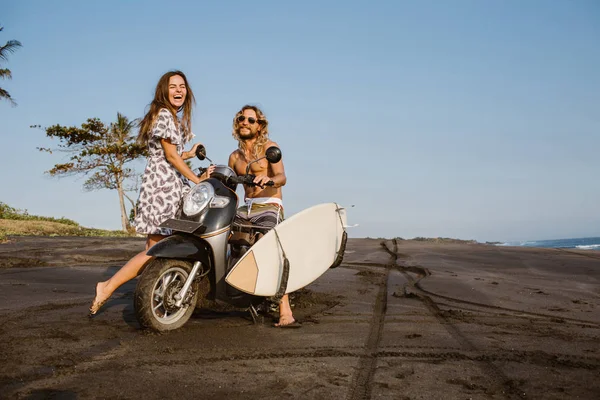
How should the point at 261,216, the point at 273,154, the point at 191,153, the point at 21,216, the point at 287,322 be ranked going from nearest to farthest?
1. the point at 273,154
2. the point at 287,322
3. the point at 191,153
4. the point at 261,216
5. the point at 21,216

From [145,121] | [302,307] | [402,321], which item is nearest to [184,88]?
[145,121]

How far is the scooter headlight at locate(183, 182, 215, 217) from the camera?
428cm

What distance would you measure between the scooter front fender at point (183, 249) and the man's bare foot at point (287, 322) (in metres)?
0.82

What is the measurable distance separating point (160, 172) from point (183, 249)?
0.85 meters

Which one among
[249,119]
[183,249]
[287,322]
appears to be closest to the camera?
[183,249]

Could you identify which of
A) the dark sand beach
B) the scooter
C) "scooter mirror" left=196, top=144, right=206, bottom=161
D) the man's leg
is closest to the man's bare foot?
the man's leg

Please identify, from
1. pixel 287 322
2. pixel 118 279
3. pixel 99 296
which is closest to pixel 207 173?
pixel 118 279

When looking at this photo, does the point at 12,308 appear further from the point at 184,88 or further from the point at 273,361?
the point at 273,361

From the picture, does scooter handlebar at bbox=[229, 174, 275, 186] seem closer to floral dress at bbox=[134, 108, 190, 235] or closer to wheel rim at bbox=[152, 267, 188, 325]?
floral dress at bbox=[134, 108, 190, 235]

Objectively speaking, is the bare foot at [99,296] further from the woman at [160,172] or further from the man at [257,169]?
the man at [257,169]

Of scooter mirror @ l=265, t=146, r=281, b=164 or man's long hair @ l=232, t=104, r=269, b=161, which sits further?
man's long hair @ l=232, t=104, r=269, b=161

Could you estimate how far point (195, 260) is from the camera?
13.9 feet

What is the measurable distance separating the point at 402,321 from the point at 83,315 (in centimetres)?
284

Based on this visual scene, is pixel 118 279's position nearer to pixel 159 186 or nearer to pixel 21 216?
pixel 159 186
